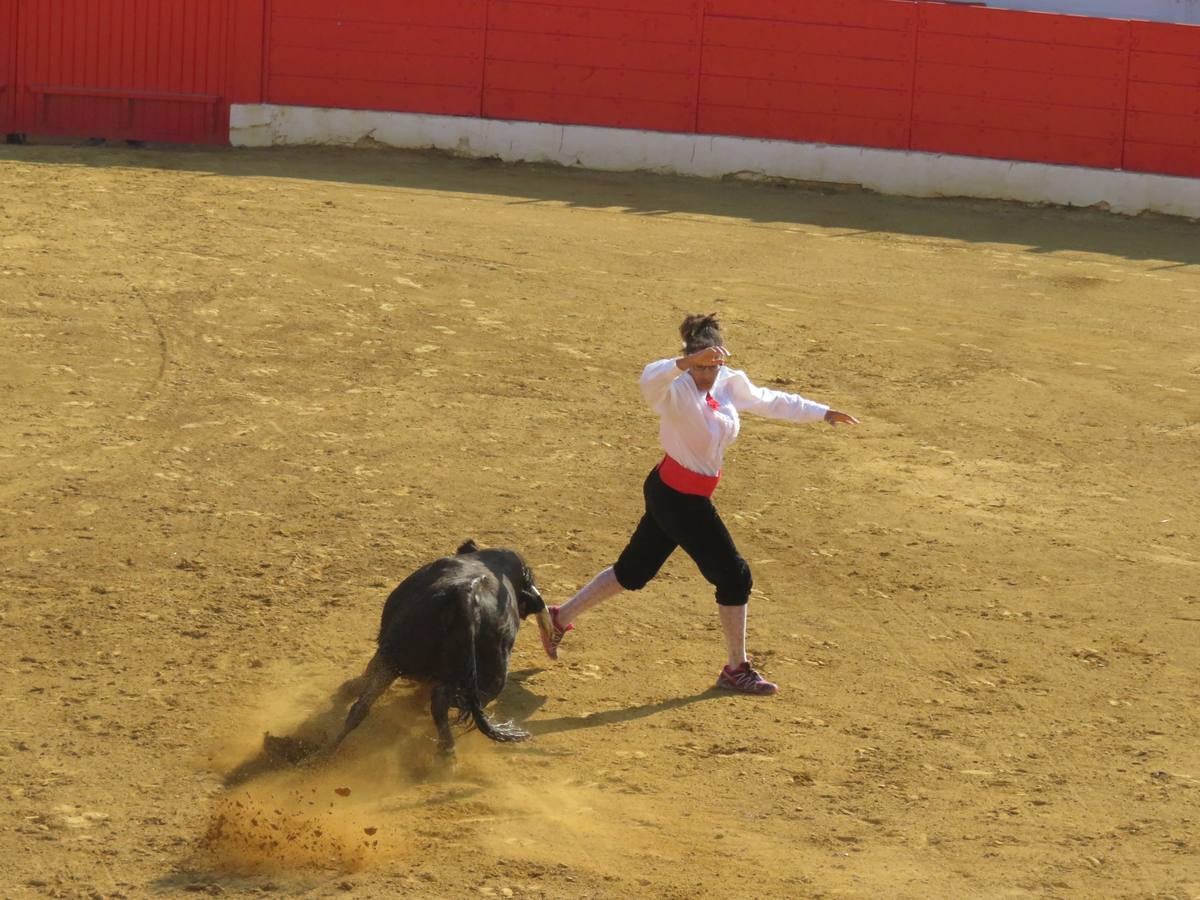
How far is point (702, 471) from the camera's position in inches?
235

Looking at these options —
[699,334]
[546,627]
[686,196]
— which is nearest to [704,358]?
[699,334]

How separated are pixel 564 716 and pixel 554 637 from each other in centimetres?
48

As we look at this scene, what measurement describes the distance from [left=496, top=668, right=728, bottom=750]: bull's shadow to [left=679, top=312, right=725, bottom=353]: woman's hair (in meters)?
1.38

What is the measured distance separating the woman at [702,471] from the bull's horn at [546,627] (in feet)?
1.00

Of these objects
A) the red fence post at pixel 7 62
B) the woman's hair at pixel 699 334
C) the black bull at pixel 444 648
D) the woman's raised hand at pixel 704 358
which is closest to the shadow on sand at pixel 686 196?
the red fence post at pixel 7 62

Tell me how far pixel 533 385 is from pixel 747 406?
393cm

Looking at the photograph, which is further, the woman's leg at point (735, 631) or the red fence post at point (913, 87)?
the red fence post at point (913, 87)

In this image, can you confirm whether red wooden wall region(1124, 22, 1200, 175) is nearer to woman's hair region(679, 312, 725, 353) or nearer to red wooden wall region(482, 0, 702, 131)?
red wooden wall region(482, 0, 702, 131)

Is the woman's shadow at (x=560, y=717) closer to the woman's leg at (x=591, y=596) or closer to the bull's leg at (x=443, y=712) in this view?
the woman's leg at (x=591, y=596)

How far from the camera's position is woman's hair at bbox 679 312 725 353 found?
5703 mm

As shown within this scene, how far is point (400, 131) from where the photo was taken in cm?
1691

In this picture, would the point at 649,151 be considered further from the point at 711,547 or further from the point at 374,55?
the point at 711,547

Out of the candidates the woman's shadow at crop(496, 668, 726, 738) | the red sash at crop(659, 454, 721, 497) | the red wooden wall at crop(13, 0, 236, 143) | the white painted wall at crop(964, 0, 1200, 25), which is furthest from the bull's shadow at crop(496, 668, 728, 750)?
the white painted wall at crop(964, 0, 1200, 25)

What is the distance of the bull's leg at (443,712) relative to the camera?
5.41m
